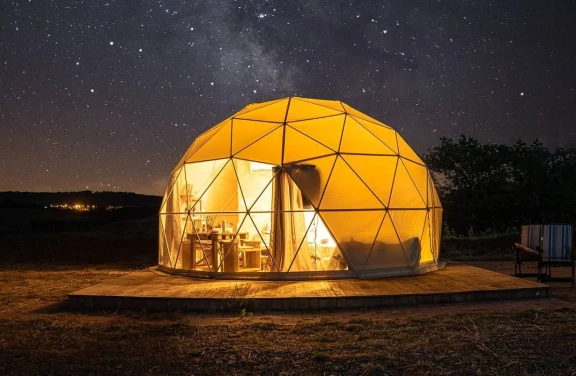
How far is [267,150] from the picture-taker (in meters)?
11.6

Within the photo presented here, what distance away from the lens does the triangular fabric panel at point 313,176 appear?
36.3ft

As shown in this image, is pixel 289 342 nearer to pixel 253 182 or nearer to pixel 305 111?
pixel 253 182

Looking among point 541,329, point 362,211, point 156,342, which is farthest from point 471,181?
point 156,342

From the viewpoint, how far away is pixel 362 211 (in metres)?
11.2

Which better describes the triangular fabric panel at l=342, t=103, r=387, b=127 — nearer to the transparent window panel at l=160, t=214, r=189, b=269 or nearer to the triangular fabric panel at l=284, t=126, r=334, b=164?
the triangular fabric panel at l=284, t=126, r=334, b=164

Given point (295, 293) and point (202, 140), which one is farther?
point (202, 140)

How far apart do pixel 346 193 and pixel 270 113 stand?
9.02 ft

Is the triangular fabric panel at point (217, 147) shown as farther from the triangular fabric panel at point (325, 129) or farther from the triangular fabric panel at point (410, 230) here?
Result: the triangular fabric panel at point (410, 230)

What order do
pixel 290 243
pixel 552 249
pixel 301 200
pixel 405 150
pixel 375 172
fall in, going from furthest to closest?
pixel 405 150 → pixel 375 172 → pixel 301 200 → pixel 290 243 → pixel 552 249

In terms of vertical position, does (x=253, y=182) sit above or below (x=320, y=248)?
above

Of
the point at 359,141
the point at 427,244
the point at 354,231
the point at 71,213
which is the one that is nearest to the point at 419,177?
the point at 427,244

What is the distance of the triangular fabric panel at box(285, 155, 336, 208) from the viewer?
36.3 ft

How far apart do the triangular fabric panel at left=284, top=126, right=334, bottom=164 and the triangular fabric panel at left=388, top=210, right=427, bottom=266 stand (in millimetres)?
1810

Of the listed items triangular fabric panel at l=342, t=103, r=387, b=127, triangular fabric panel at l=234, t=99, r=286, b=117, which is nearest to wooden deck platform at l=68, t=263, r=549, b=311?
triangular fabric panel at l=342, t=103, r=387, b=127
